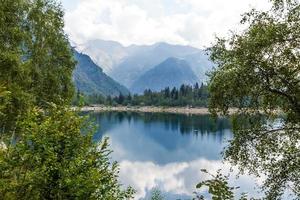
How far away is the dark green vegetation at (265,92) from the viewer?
19.9m

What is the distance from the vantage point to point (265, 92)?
68.4ft

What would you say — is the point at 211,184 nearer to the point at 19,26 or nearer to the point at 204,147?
the point at 19,26

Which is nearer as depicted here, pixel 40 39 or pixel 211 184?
pixel 211 184

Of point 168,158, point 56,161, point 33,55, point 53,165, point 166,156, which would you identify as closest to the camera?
point 53,165

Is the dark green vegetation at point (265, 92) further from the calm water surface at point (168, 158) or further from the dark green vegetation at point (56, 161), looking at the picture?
the calm water surface at point (168, 158)

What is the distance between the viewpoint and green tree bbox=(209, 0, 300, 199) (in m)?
19.9

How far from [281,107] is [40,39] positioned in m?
28.1

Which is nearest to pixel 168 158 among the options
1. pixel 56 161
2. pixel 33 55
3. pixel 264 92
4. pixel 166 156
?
pixel 166 156

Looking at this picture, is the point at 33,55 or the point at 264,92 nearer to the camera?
the point at 264,92

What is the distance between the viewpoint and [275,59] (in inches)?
808

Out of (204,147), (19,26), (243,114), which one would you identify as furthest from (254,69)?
(204,147)

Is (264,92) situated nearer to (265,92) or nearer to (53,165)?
(265,92)

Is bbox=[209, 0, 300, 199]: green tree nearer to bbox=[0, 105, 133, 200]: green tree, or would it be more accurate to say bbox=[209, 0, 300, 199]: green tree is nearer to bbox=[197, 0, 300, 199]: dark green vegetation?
bbox=[197, 0, 300, 199]: dark green vegetation

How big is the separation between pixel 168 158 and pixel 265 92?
352ft
